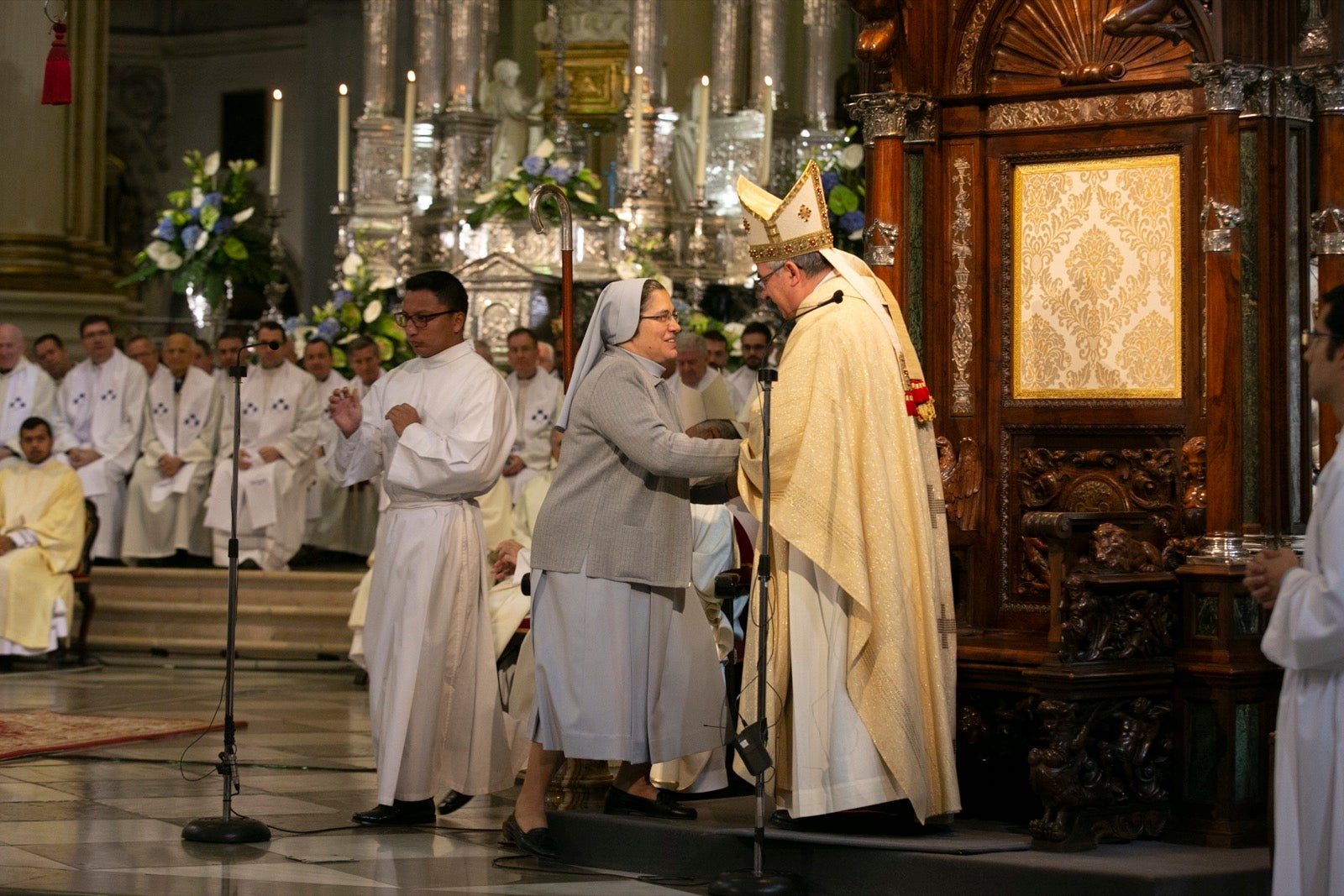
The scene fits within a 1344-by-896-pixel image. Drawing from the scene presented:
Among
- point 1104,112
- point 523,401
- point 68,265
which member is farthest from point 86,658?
point 1104,112

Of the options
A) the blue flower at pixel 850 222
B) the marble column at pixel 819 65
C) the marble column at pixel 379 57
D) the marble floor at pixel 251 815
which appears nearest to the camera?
the marble floor at pixel 251 815

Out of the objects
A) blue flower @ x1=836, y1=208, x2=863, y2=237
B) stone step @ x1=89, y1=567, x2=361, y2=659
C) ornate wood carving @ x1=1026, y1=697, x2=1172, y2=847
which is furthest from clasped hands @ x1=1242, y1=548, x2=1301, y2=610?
stone step @ x1=89, y1=567, x2=361, y2=659

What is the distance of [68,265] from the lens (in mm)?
14641

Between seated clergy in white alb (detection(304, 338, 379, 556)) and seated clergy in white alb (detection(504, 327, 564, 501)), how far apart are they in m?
1.27

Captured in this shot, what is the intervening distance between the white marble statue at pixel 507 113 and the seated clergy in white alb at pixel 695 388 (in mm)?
4017

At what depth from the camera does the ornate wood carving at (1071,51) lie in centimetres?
609

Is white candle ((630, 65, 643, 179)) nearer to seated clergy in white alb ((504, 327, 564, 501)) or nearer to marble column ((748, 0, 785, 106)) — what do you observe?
marble column ((748, 0, 785, 106))

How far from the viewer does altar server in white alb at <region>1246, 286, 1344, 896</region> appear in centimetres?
408

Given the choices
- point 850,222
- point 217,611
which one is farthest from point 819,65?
point 217,611

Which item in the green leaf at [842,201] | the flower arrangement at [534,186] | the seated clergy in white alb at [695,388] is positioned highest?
the flower arrangement at [534,186]

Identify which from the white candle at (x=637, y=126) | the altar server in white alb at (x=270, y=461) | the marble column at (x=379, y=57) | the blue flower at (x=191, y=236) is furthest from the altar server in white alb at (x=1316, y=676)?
the marble column at (x=379, y=57)

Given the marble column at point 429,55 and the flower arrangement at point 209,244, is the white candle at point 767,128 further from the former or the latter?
the flower arrangement at point 209,244

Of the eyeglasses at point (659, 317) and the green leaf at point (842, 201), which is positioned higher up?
the green leaf at point (842, 201)

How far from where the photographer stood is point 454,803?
638cm
